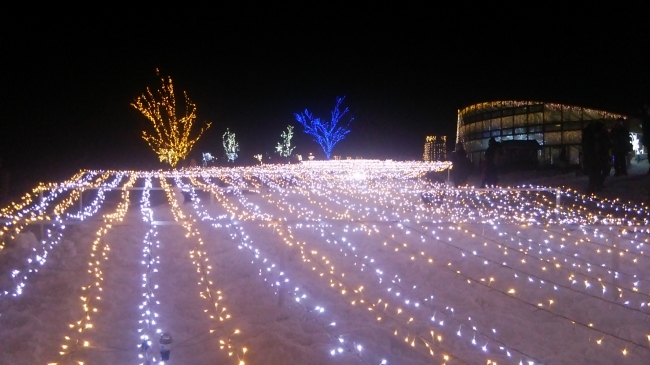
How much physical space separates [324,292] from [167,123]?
26.0 metres

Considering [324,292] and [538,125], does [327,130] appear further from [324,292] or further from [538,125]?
[324,292]

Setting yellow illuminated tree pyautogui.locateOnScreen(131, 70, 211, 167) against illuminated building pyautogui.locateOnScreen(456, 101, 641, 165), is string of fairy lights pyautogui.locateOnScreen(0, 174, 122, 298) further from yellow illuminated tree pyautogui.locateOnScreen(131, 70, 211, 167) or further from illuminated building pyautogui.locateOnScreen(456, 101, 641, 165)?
illuminated building pyautogui.locateOnScreen(456, 101, 641, 165)

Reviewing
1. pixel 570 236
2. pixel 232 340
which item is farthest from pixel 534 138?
pixel 232 340

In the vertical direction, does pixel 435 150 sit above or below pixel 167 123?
below

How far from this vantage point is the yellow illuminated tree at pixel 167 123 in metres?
28.7

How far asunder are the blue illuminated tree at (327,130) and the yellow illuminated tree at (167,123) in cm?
2015

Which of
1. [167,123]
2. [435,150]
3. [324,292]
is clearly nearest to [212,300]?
[324,292]

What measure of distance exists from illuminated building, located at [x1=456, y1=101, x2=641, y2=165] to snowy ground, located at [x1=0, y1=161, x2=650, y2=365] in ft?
62.2

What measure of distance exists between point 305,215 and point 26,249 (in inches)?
160

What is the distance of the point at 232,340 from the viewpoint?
183 inches

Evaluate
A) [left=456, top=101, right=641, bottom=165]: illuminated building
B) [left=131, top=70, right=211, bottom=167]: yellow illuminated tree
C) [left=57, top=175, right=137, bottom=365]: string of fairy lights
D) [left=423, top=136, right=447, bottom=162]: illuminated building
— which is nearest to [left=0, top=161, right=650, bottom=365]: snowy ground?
[left=57, top=175, right=137, bottom=365]: string of fairy lights

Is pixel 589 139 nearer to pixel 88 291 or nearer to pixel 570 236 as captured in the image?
pixel 570 236

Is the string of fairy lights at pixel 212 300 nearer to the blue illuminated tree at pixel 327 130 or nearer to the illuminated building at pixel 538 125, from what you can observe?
the illuminated building at pixel 538 125

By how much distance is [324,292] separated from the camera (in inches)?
236
